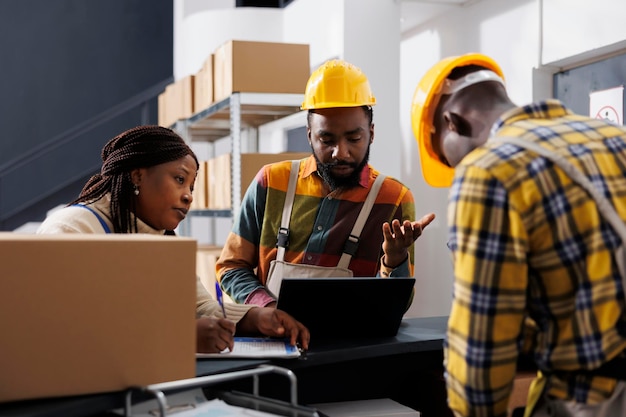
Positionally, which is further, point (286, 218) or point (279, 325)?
point (286, 218)

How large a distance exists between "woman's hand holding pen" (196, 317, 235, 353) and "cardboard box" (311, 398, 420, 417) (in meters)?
0.35

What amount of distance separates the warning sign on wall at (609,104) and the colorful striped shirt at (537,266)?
2.14 metres

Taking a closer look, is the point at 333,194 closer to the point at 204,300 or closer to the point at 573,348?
the point at 204,300

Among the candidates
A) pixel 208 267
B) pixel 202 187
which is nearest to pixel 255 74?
pixel 202 187

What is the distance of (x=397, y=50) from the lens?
14.3ft

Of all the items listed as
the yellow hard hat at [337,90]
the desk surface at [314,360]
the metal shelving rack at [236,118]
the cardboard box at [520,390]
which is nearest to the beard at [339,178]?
the yellow hard hat at [337,90]

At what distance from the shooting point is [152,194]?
6.40 feet

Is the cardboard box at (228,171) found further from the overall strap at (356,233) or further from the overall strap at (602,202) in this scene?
the overall strap at (602,202)

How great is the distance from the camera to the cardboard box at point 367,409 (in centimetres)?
188

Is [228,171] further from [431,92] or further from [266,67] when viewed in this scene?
[431,92]

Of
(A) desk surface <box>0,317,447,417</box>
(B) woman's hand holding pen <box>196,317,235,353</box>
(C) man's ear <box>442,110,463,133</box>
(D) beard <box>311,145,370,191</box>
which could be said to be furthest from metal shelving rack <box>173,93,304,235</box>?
(C) man's ear <box>442,110,463,133</box>

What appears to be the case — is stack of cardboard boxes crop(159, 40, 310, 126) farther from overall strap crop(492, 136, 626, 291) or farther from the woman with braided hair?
overall strap crop(492, 136, 626, 291)

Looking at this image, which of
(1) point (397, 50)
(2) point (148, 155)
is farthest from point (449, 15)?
(2) point (148, 155)

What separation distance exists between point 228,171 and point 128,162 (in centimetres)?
238
